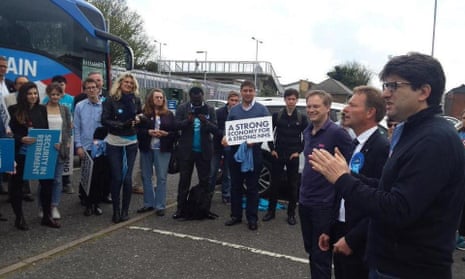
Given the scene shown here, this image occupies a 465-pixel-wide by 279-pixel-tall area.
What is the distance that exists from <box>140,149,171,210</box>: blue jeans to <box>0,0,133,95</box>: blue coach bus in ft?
13.0

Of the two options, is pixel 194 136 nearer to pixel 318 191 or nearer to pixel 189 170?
pixel 189 170

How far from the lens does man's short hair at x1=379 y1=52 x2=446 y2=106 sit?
1954 mm

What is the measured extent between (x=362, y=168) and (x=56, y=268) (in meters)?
3.15

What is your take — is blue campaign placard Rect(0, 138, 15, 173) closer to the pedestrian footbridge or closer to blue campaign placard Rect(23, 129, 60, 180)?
blue campaign placard Rect(23, 129, 60, 180)

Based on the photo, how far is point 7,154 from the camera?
4801mm

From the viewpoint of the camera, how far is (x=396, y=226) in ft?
6.40

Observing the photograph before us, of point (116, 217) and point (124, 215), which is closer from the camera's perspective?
point (116, 217)

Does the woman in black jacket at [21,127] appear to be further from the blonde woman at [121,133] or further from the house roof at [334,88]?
the house roof at [334,88]

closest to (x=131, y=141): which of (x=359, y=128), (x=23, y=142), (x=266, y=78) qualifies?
(x=23, y=142)

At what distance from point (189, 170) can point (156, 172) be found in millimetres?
514

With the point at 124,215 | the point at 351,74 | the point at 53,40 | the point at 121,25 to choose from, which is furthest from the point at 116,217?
the point at 351,74

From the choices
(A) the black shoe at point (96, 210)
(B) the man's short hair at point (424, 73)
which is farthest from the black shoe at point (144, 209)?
(B) the man's short hair at point (424, 73)

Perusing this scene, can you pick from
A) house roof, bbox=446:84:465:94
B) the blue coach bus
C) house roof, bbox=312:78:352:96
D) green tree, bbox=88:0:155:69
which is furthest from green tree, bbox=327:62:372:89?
the blue coach bus

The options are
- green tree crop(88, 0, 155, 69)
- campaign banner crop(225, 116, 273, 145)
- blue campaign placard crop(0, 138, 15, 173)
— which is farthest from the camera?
green tree crop(88, 0, 155, 69)
